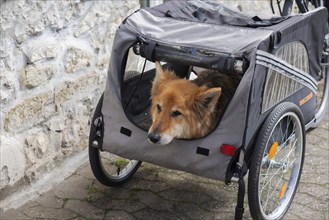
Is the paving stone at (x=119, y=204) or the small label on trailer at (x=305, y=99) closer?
the small label on trailer at (x=305, y=99)

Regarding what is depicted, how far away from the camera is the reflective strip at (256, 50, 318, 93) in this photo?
120 inches

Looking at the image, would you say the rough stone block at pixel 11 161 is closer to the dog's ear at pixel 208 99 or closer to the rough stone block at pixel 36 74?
the rough stone block at pixel 36 74

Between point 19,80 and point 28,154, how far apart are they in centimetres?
53

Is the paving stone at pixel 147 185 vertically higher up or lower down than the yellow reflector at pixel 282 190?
lower down

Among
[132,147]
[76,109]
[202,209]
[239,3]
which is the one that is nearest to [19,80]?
[76,109]

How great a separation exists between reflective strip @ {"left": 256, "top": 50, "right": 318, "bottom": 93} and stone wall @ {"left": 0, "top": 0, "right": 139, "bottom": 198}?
1.60 m

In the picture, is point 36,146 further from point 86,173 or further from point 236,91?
point 236,91

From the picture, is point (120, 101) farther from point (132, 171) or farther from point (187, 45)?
point (132, 171)

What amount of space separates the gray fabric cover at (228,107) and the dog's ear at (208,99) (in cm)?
13

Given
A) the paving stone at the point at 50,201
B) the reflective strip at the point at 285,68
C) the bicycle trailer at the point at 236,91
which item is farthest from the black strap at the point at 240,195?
the paving stone at the point at 50,201

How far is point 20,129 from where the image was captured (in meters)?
3.84

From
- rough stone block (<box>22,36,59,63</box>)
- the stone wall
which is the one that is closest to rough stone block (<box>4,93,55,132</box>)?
the stone wall

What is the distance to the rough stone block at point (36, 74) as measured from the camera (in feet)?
12.5

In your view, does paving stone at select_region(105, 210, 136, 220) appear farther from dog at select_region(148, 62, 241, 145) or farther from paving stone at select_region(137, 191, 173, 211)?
dog at select_region(148, 62, 241, 145)
